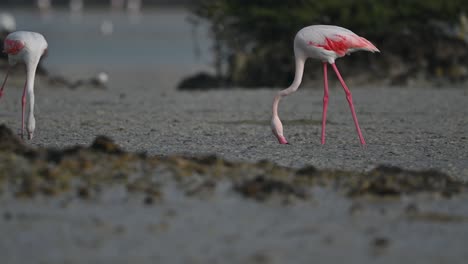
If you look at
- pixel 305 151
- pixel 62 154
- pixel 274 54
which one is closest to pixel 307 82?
pixel 274 54

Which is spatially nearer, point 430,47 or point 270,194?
point 270,194

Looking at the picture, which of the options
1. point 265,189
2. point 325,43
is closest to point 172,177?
point 265,189

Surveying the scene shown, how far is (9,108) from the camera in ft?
54.8

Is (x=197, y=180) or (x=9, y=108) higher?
(x=197, y=180)

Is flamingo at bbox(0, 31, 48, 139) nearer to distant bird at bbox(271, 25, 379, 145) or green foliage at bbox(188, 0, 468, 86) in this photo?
distant bird at bbox(271, 25, 379, 145)

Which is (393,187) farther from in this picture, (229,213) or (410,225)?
(229,213)

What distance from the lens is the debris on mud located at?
7789mm

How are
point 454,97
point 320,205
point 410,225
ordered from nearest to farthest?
point 410,225 < point 320,205 < point 454,97

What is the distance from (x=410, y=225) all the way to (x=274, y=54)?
14797 millimetres

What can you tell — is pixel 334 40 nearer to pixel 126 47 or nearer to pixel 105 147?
pixel 105 147

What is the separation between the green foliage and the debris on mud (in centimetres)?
1297

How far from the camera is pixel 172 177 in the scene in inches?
322

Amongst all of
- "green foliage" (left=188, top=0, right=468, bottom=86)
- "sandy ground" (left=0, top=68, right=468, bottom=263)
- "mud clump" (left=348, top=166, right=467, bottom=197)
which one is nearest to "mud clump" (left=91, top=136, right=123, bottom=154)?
"sandy ground" (left=0, top=68, right=468, bottom=263)

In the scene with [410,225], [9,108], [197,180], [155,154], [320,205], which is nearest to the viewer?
[410,225]
